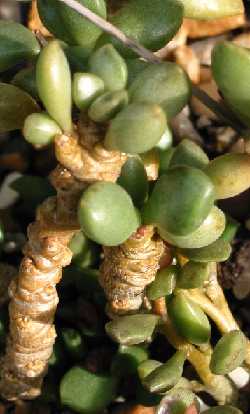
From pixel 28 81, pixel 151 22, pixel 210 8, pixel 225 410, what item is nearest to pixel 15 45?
pixel 28 81

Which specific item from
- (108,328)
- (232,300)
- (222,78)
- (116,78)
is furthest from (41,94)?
(232,300)

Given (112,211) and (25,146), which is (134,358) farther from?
(25,146)

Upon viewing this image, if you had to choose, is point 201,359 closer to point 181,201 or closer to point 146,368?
point 146,368

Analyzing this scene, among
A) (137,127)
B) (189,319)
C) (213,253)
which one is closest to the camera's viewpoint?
(137,127)

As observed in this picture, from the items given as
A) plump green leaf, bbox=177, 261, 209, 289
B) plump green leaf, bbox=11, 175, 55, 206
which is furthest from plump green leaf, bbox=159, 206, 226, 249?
plump green leaf, bbox=11, 175, 55, 206

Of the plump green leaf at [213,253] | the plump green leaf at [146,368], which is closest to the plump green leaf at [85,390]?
the plump green leaf at [146,368]

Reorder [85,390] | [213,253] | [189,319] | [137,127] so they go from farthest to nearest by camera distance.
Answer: [85,390]
[189,319]
[213,253]
[137,127]
